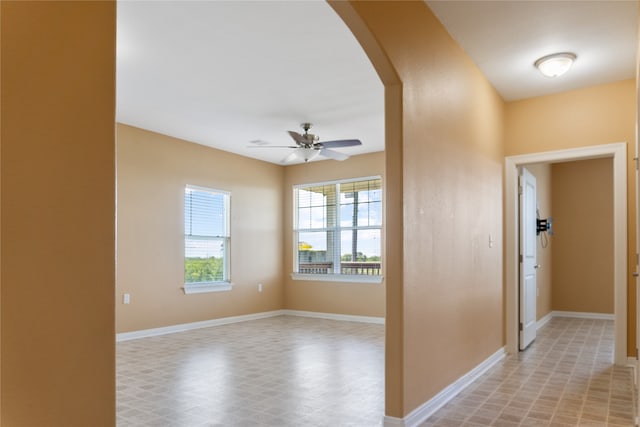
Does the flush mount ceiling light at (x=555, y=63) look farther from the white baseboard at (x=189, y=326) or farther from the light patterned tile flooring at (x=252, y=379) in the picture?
the white baseboard at (x=189, y=326)

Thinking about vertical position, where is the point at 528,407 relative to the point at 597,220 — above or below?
below

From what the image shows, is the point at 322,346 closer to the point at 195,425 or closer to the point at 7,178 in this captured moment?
the point at 195,425

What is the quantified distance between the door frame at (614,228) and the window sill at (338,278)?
2.64 meters

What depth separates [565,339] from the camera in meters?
5.68

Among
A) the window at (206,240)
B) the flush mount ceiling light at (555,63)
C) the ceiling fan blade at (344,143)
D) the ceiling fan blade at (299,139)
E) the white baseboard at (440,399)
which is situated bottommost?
the white baseboard at (440,399)

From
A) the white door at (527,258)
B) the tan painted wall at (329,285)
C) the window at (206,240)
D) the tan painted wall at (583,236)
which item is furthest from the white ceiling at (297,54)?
the tan painted wall at (583,236)

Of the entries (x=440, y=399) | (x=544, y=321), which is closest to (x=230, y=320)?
(x=440, y=399)

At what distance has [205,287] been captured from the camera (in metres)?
6.95

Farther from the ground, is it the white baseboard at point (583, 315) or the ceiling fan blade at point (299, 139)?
the ceiling fan blade at point (299, 139)

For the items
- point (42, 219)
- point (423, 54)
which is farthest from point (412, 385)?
point (42, 219)

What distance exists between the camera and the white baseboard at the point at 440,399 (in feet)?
9.16

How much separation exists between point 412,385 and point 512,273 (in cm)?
253

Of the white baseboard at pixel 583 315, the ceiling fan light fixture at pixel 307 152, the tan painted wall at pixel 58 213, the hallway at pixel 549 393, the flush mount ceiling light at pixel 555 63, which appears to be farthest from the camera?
the white baseboard at pixel 583 315

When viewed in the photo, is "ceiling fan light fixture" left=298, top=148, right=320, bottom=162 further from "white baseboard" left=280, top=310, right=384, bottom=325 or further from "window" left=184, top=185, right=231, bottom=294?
"white baseboard" left=280, top=310, right=384, bottom=325
